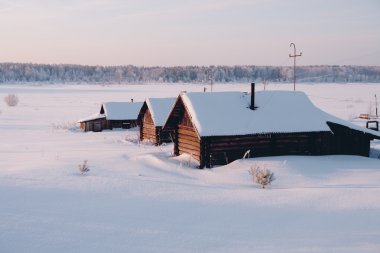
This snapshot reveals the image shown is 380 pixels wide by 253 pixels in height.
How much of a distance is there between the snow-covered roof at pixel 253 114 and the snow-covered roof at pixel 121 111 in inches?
1001

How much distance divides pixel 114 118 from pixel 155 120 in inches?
595

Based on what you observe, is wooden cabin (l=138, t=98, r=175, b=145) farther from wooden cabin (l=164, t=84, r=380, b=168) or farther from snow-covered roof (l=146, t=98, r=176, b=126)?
wooden cabin (l=164, t=84, r=380, b=168)

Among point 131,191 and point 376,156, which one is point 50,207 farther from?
point 376,156

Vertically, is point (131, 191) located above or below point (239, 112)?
below

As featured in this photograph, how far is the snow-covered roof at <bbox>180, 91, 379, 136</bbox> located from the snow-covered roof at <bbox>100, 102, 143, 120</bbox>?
25424mm

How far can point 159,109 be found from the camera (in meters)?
33.1

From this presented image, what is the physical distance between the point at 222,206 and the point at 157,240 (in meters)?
3.10

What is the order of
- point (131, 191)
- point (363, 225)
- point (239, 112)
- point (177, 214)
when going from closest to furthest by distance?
point (363, 225), point (177, 214), point (131, 191), point (239, 112)

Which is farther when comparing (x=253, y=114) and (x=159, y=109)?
(x=159, y=109)

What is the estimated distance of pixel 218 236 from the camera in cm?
954

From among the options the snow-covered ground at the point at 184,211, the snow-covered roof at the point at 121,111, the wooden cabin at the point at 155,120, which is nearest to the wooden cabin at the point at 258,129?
the snow-covered ground at the point at 184,211

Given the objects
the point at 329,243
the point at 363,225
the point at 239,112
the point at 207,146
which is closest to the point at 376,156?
the point at 239,112

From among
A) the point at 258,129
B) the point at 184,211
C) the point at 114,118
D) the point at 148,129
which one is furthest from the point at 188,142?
the point at 114,118

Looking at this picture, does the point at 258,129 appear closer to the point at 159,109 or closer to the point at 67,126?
the point at 159,109
